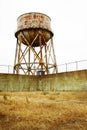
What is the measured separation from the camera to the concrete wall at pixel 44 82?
2255 centimetres

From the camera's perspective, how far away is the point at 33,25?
1073 inches

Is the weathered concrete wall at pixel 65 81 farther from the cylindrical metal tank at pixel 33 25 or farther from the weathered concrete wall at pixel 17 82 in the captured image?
the cylindrical metal tank at pixel 33 25

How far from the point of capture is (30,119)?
29.0 feet

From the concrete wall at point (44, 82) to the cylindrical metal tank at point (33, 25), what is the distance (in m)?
5.27

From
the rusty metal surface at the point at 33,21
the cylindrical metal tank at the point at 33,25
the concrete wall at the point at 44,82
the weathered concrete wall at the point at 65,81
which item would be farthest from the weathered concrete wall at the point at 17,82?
the rusty metal surface at the point at 33,21

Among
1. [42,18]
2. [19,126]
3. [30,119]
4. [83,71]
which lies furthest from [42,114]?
[42,18]

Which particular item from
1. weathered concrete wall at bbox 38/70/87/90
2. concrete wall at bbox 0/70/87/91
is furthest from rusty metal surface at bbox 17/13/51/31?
weathered concrete wall at bbox 38/70/87/90

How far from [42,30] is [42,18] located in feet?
4.89

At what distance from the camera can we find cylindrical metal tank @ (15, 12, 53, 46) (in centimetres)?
2733

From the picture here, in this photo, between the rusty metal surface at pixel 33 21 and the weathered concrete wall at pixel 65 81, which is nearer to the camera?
the weathered concrete wall at pixel 65 81

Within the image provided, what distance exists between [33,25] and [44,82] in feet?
22.5

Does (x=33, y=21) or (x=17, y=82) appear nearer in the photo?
(x=17, y=82)

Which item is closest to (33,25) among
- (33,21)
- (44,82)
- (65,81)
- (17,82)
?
(33,21)

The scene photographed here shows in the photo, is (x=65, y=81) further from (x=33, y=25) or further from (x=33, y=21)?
(x=33, y=21)
